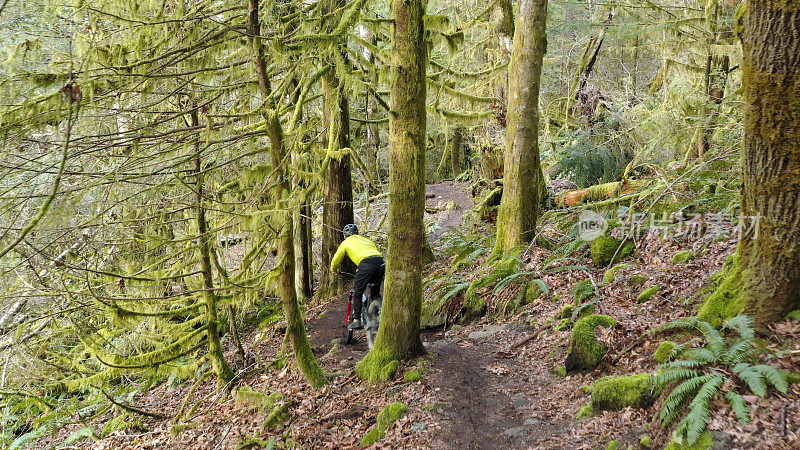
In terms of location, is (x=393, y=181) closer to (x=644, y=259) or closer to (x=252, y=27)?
(x=252, y=27)

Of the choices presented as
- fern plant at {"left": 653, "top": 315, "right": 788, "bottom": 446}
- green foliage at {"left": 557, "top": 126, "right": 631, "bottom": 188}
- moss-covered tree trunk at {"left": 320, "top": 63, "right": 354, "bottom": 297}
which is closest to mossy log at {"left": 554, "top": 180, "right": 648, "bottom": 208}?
green foliage at {"left": 557, "top": 126, "right": 631, "bottom": 188}

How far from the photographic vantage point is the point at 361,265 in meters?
8.38

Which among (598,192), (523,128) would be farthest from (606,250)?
(598,192)

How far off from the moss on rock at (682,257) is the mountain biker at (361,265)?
446 cm

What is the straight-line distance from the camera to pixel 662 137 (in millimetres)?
11336

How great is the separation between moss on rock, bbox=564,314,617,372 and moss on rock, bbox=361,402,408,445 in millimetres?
2126

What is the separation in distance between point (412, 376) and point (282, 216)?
2.67 metres

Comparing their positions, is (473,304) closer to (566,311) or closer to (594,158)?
(566,311)

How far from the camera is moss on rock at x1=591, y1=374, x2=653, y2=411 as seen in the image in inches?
188

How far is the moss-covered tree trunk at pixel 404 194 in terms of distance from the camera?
20.7 feet

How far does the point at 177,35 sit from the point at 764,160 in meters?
6.75

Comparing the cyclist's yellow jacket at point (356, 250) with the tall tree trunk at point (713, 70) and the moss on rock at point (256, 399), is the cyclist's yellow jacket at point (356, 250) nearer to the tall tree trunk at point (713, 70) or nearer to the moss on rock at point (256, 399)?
the moss on rock at point (256, 399)

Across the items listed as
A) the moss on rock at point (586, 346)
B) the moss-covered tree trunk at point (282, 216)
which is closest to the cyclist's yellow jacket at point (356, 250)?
the moss-covered tree trunk at point (282, 216)

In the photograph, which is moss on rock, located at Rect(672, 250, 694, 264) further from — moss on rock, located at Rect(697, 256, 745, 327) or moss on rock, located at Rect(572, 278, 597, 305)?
moss on rock, located at Rect(697, 256, 745, 327)
